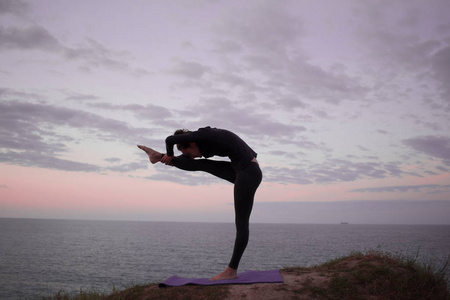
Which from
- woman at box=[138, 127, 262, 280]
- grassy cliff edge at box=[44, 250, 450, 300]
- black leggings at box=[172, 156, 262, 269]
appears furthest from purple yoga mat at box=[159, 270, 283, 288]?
black leggings at box=[172, 156, 262, 269]

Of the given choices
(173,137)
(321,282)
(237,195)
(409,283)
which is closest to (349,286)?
(321,282)

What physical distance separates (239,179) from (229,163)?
38cm

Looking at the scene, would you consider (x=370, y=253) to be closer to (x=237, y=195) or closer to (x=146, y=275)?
(x=237, y=195)

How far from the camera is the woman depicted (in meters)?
5.04

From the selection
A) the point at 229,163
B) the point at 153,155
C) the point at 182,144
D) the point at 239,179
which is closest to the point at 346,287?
the point at 239,179

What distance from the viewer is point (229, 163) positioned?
5398 mm

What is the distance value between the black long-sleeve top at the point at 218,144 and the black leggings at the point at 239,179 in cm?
13

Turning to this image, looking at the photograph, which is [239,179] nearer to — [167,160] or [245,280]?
[167,160]

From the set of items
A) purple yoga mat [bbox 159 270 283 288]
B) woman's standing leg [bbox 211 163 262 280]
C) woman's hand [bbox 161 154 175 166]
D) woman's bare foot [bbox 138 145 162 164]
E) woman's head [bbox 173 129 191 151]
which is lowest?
purple yoga mat [bbox 159 270 283 288]

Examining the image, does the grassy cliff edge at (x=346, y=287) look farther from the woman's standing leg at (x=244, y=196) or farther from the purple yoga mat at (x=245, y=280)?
the woman's standing leg at (x=244, y=196)

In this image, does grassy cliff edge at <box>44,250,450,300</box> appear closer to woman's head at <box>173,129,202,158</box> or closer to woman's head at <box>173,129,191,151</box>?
woman's head at <box>173,129,202,158</box>

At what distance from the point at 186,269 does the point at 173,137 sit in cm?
4028

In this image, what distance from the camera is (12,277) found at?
37875mm

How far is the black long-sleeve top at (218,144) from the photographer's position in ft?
16.0
